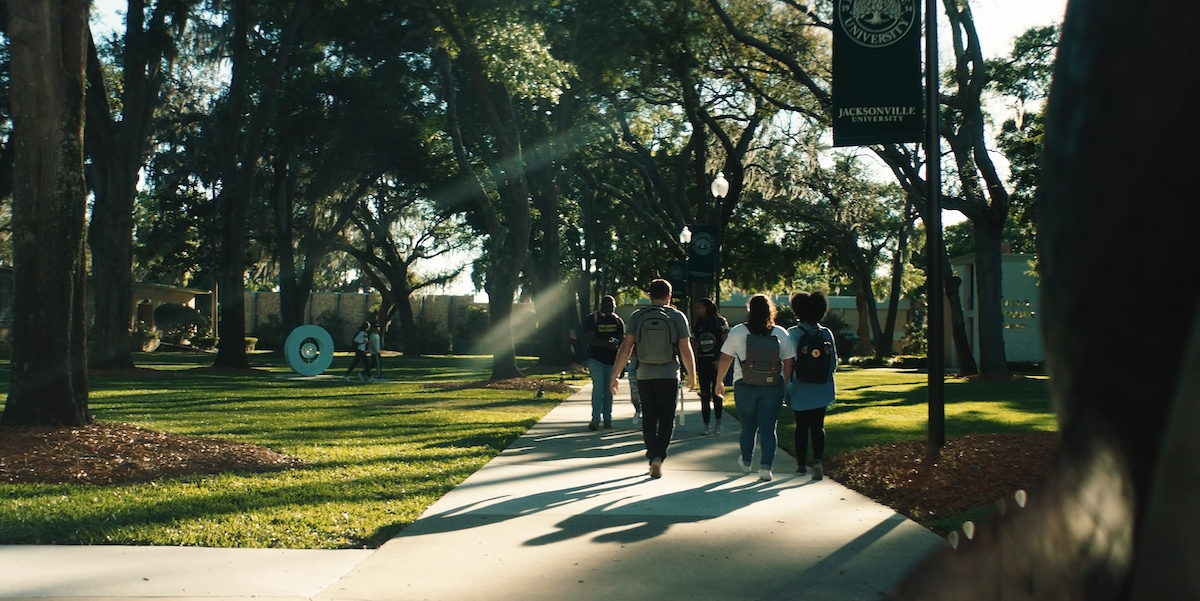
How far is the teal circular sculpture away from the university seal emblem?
74.1 ft

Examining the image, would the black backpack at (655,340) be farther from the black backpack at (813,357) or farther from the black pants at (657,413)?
the black backpack at (813,357)

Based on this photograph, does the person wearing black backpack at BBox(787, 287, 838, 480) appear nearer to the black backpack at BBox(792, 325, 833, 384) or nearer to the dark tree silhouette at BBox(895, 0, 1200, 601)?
the black backpack at BBox(792, 325, 833, 384)

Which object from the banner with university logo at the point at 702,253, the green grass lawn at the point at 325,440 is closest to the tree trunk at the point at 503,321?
the green grass lawn at the point at 325,440

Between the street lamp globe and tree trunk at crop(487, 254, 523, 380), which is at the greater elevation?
the street lamp globe

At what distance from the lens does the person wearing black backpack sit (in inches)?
416

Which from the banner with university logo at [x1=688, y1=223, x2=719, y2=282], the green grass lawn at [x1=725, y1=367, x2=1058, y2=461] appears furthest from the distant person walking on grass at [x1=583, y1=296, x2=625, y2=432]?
the banner with university logo at [x1=688, y1=223, x2=719, y2=282]

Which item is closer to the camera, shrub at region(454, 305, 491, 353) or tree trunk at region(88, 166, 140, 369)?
tree trunk at region(88, 166, 140, 369)

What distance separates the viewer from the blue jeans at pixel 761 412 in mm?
10539

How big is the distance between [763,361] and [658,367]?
1.08 metres

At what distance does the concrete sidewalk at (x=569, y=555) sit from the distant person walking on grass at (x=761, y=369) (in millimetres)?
759

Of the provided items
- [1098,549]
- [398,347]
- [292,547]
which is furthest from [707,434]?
[398,347]

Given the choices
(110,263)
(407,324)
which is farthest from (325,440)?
(407,324)

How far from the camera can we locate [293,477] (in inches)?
386

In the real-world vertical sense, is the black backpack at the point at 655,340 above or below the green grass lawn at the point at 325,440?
above
